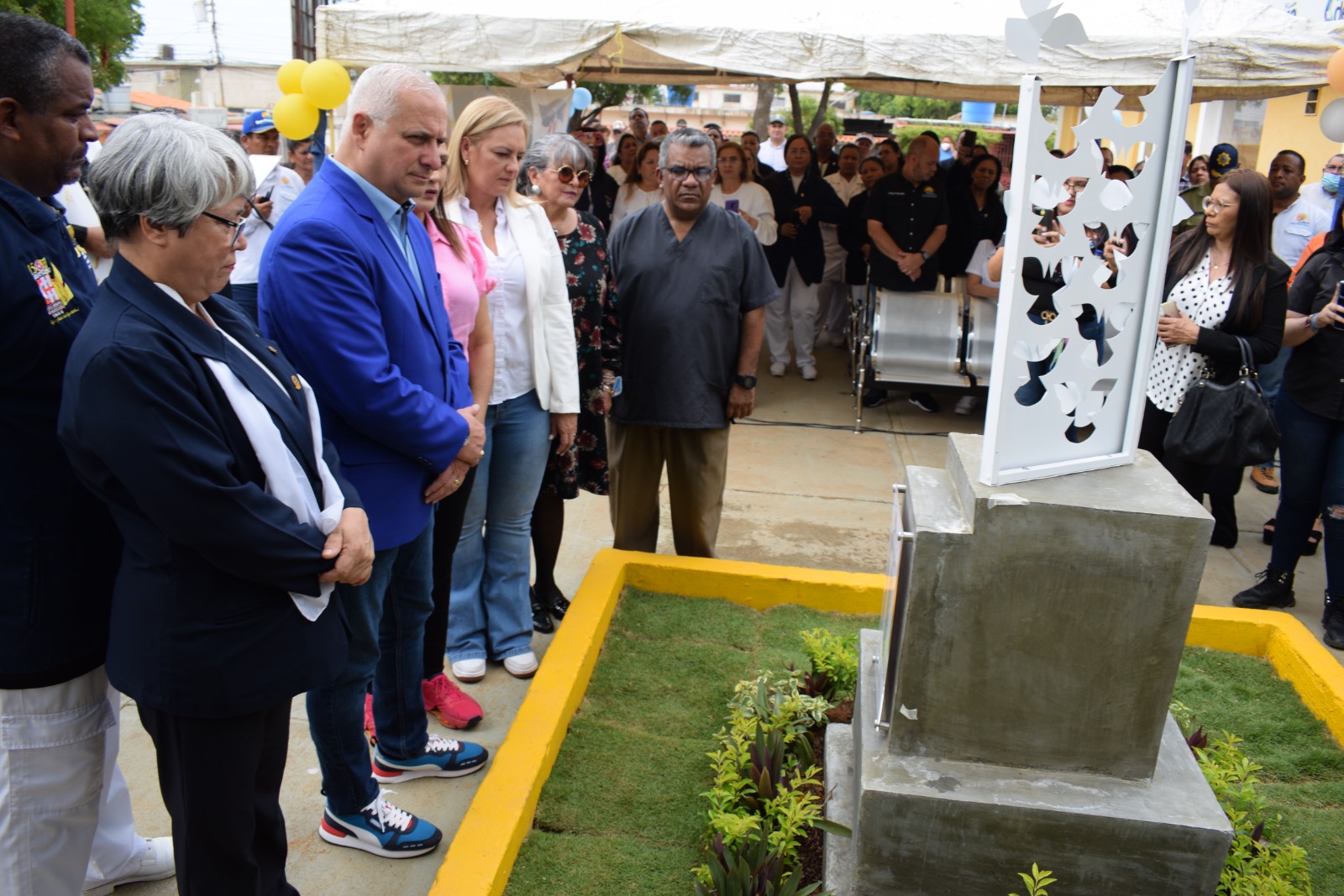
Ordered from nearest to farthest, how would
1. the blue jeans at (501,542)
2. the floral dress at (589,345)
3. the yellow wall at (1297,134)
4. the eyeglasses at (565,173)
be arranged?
→ the blue jeans at (501,542)
the eyeglasses at (565,173)
the floral dress at (589,345)
the yellow wall at (1297,134)

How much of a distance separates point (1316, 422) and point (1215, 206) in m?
1.05

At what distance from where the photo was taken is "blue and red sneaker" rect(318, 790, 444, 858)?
2770mm

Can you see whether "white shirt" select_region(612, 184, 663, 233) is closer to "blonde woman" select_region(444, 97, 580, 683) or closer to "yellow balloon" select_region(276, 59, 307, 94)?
"yellow balloon" select_region(276, 59, 307, 94)

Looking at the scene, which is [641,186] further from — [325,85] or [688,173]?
[688,173]

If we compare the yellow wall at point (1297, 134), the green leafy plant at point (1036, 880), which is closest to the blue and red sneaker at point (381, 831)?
the green leafy plant at point (1036, 880)

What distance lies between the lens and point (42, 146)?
2.00 meters

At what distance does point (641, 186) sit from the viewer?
29.1ft

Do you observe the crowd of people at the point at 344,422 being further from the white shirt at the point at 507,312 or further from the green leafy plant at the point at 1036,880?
the green leafy plant at the point at 1036,880

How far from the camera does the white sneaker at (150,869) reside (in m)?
2.60

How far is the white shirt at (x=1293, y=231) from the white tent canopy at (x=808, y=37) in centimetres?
82

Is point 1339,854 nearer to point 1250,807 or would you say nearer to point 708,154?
point 1250,807

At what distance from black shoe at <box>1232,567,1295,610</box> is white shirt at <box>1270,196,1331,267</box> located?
10.3ft

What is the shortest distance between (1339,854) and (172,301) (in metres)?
3.23

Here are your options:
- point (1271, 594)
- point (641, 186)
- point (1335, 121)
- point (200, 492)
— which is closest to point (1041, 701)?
point (200, 492)
